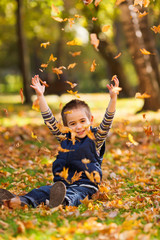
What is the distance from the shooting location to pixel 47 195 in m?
3.87

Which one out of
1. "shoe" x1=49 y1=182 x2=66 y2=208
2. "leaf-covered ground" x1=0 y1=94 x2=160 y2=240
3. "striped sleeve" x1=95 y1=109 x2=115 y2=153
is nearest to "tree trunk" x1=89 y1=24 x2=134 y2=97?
"leaf-covered ground" x1=0 y1=94 x2=160 y2=240

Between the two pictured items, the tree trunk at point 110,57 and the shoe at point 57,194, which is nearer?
the shoe at point 57,194

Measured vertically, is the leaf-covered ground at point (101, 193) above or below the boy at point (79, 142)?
below

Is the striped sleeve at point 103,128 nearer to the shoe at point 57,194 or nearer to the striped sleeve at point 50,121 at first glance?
the striped sleeve at point 50,121

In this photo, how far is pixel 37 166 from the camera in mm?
6156

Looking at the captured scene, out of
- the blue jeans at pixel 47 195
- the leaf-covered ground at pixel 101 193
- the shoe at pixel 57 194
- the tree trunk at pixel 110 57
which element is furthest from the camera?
the tree trunk at pixel 110 57

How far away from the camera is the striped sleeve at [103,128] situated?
419 cm

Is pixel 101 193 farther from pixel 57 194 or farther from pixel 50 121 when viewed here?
pixel 50 121

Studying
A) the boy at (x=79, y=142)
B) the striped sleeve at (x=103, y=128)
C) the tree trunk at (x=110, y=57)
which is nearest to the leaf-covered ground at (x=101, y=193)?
the boy at (x=79, y=142)

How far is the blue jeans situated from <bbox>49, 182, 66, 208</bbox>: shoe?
0.43 feet

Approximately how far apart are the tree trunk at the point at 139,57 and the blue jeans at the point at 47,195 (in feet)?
26.8

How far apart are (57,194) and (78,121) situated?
3.18 ft

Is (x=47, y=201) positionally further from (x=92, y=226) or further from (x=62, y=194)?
(x=92, y=226)

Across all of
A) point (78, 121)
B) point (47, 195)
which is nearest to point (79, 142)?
point (78, 121)
